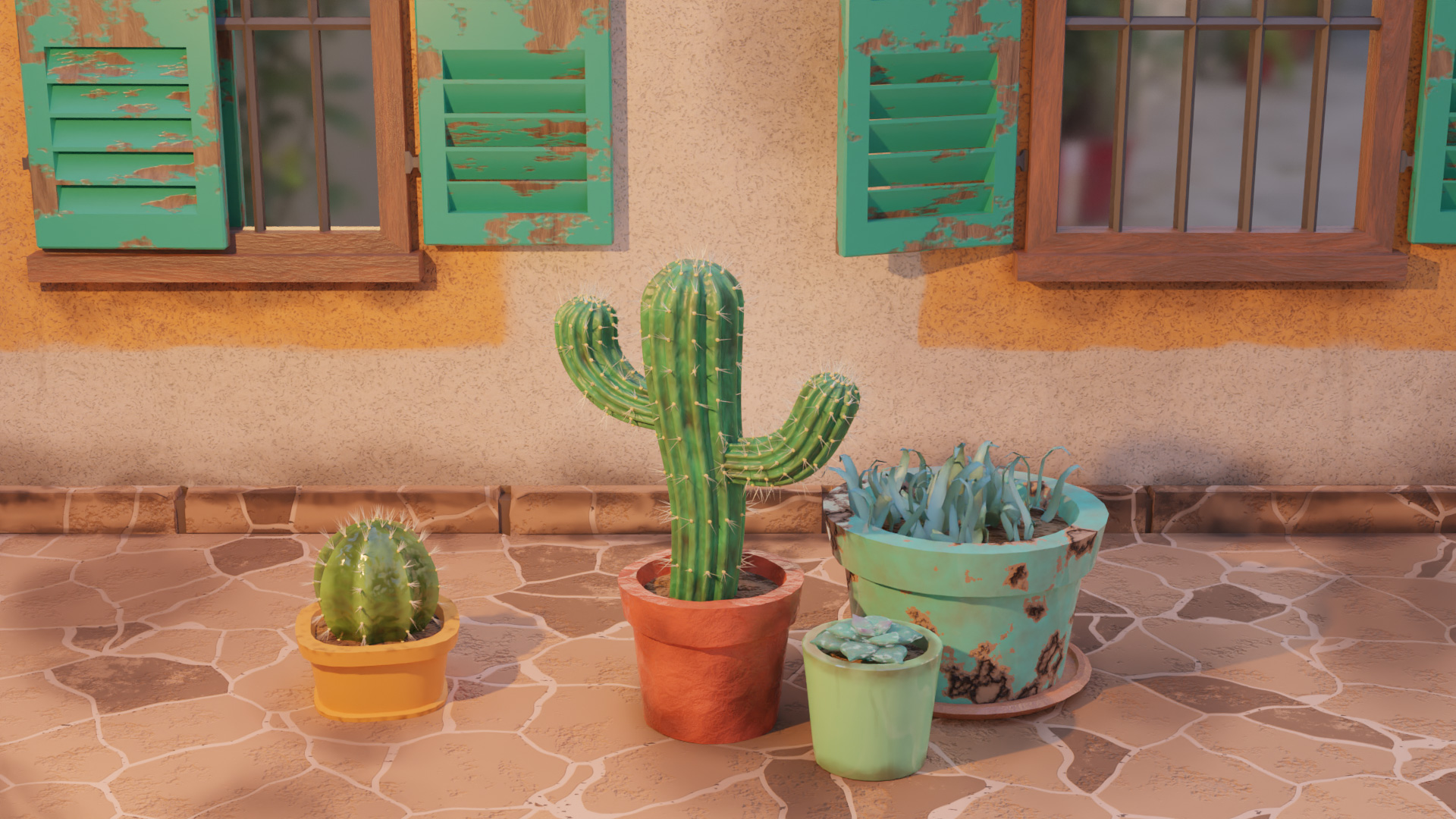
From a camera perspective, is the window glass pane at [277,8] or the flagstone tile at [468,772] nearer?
the flagstone tile at [468,772]

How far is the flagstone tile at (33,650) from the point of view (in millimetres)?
3502

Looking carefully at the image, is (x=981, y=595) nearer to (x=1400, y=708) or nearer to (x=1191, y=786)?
(x=1191, y=786)

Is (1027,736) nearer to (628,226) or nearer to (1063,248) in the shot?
(1063,248)

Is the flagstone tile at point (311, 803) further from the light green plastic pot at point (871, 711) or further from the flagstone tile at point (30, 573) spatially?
the flagstone tile at point (30, 573)

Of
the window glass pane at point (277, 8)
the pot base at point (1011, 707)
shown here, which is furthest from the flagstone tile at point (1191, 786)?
the window glass pane at point (277, 8)

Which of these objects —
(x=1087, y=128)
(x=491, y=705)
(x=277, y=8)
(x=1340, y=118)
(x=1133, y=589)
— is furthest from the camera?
(x=1340, y=118)

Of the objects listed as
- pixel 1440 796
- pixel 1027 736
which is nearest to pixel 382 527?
pixel 1027 736

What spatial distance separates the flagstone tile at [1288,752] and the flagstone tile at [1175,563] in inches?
44.7

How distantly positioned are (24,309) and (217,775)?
2.84 metres

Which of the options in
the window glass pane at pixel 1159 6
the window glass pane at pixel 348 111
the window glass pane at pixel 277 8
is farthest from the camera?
the window glass pane at pixel 1159 6

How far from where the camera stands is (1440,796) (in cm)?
275

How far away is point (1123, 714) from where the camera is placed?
3.20 meters

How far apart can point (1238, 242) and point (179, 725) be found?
4.15 m

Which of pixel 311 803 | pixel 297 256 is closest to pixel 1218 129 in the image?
pixel 297 256
